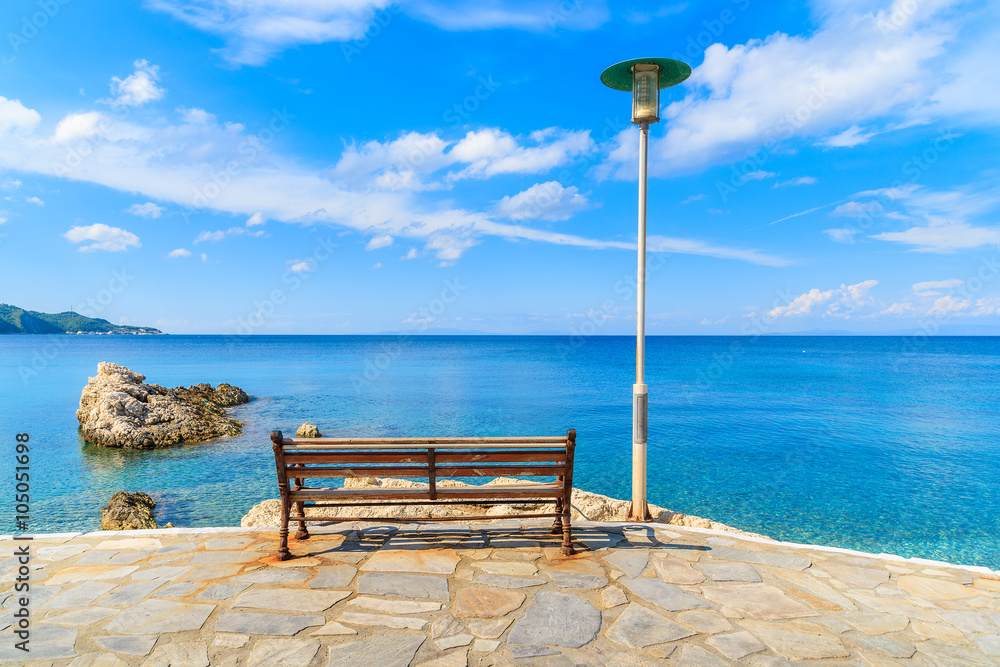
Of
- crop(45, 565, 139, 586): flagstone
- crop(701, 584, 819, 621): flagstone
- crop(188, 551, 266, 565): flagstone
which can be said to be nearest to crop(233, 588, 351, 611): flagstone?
crop(188, 551, 266, 565): flagstone

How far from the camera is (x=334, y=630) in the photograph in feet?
12.0

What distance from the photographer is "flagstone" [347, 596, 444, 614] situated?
3.96 m

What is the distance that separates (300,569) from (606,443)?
1441 centimetres

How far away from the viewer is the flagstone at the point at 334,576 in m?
4.39

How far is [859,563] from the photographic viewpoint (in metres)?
5.09

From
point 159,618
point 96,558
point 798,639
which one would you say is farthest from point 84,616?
point 798,639

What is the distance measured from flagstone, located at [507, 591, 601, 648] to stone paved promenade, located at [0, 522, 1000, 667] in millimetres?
16

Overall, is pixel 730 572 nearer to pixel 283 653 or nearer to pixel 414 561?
pixel 414 561

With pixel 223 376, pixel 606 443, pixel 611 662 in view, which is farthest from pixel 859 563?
pixel 223 376

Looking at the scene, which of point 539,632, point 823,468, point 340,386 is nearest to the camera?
point 539,632

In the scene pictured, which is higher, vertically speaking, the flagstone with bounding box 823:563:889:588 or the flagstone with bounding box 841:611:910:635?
the flagstone with bounding box 841:611:910:635

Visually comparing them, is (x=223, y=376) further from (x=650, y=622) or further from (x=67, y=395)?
(x=650, y=622)

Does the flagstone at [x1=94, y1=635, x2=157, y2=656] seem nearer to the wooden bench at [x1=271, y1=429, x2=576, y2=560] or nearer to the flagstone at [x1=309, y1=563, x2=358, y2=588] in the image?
the flagstone at [x1=309, y1=563, x2=358, y2=588]

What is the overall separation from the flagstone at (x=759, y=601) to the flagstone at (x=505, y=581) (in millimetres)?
1445
